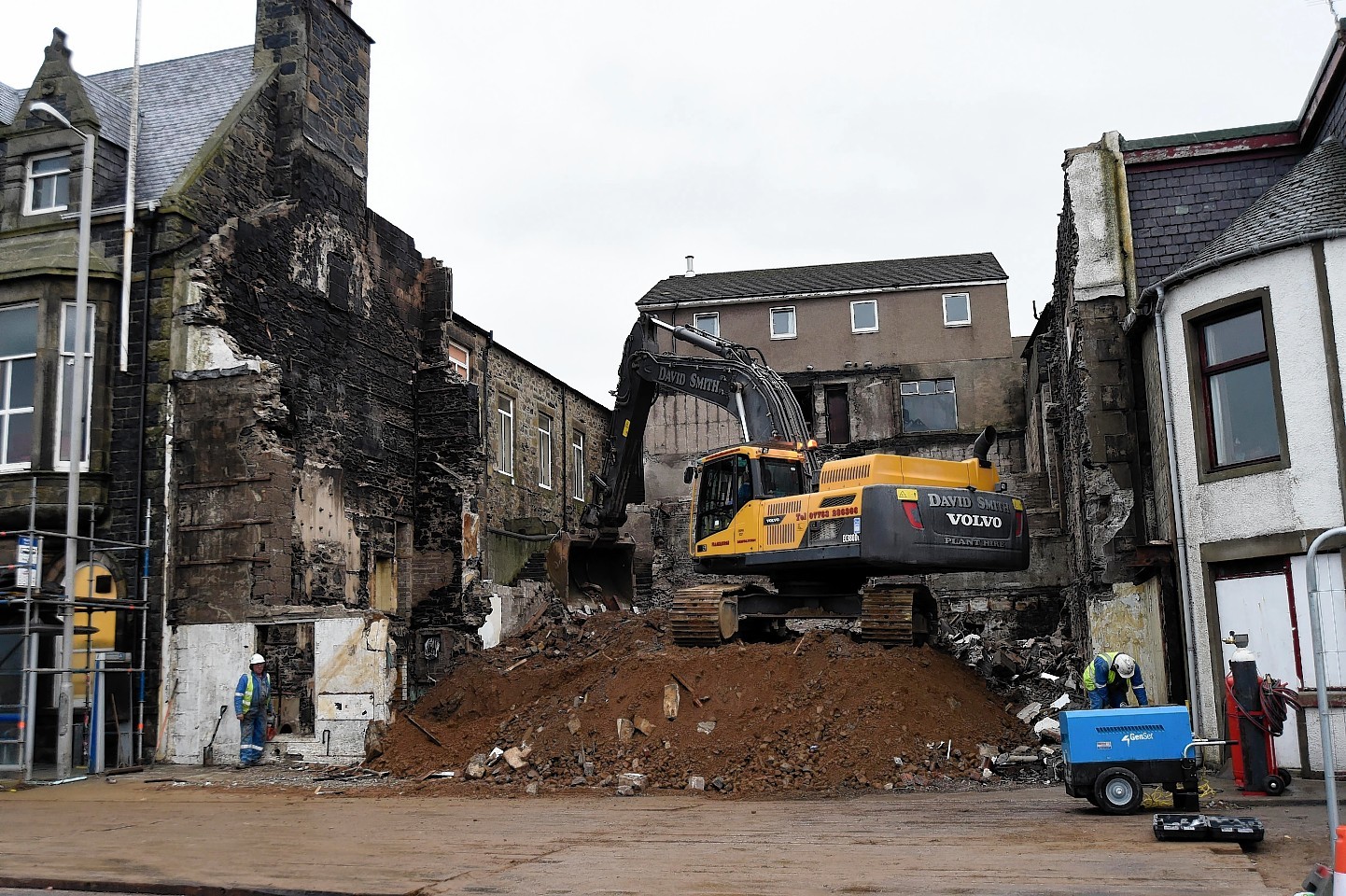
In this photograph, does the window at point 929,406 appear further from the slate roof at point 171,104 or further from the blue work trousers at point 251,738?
the blue work trousers at point 251,738

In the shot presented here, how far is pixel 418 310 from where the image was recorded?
21.1m

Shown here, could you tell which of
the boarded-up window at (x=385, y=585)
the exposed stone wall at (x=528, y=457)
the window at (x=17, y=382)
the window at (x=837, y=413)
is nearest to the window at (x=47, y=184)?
the window at (x=17, y=382)

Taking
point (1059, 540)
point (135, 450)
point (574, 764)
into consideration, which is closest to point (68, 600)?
point (135, 450)

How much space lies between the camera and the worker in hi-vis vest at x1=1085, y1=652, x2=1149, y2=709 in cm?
1079

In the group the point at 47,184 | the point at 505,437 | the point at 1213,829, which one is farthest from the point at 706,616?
the point at 505,437

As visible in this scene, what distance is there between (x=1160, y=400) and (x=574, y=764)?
25.8 ft

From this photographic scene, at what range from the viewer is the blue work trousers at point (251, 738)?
1477 cm

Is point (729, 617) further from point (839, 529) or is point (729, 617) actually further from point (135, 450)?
point (135, 450)

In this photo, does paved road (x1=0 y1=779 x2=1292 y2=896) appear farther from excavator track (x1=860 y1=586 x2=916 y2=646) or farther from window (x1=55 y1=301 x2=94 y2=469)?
window (x1=55 y1=301 x2=94 y2=469)

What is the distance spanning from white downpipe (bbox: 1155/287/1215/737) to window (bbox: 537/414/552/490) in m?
19.3

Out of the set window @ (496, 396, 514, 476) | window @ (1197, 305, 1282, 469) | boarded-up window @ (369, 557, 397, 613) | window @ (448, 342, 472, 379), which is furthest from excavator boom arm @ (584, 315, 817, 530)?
window @ (496, 396, 514, 476)

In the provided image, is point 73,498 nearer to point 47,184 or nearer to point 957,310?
point 47,184

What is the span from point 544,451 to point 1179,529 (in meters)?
20.1

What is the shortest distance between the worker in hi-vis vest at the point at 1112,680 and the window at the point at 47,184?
15.0 metres
